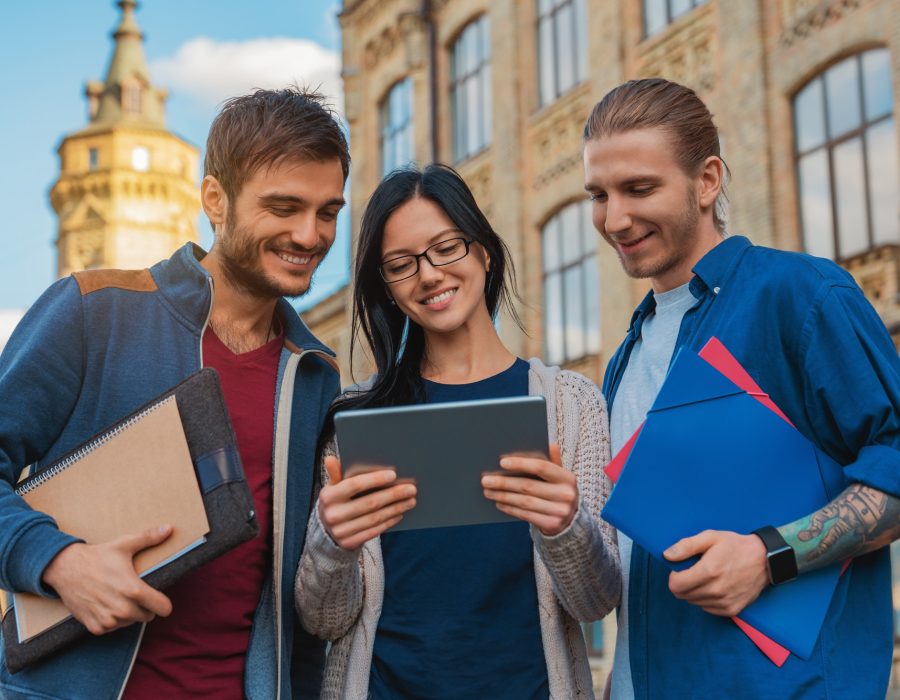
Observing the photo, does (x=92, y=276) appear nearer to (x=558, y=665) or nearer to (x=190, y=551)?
(x=190, y=551)

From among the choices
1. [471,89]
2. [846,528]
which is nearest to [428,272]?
[846,528]

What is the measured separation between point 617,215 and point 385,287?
89 centimetres

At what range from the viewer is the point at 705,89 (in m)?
16.0

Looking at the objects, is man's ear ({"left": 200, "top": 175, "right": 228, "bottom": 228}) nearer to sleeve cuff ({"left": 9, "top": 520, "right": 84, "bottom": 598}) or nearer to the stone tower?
sleeve cuff ({"left": 9, "top": 520, "right": 84, "bottom": 598})

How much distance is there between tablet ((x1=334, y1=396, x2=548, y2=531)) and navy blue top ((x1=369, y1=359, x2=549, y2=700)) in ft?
1.78

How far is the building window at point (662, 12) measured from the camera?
666 inches

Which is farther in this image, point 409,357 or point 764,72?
point 764,72

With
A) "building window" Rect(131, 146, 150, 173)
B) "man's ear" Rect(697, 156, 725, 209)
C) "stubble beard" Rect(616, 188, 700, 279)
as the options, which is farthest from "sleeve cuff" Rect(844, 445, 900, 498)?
"building window" Rect(131, 146, 150, 173)

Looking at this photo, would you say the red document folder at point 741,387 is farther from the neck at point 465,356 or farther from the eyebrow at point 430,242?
the eyebrow at point 430,242

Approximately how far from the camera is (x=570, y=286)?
19125 millimetres

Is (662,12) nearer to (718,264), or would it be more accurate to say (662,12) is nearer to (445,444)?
(718,264)

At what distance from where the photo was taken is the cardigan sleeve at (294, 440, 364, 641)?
3295 millimetres

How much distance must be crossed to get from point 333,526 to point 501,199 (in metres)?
17.8

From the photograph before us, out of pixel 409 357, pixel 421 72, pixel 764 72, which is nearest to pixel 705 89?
pixel 764 72
